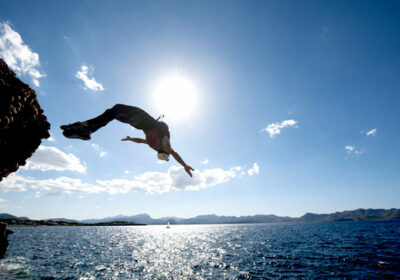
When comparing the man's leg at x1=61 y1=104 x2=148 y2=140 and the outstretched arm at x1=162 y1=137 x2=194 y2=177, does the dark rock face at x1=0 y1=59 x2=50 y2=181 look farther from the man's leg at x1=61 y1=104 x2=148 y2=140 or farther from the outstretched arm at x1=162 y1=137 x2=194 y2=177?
the outstretched arm at x1=162 y1=137 x2=194 y2=177

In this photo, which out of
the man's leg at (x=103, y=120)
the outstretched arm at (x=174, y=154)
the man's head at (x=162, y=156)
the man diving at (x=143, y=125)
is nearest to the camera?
the man's leg at (x=103, y=120)

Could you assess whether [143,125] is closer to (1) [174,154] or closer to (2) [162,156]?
(2) [162,156]

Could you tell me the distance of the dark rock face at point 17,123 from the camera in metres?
5.51

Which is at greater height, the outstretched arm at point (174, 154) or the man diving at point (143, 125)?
the man diving at point (143, 125)

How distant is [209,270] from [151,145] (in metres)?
25.6

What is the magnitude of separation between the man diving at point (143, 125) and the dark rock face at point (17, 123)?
2104 millimetres

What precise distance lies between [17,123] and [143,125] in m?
4.33

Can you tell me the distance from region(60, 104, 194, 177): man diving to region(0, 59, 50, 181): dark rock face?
2104mm

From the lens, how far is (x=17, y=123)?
6.46 m

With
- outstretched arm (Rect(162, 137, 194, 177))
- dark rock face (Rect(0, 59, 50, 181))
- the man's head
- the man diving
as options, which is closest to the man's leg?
the man diving

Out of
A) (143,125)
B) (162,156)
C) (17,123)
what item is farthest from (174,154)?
(17,123)

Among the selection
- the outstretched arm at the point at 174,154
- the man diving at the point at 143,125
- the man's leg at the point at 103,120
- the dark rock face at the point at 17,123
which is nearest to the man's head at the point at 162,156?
the man diving at the point at 143,125

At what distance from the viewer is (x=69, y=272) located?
82.1 feet

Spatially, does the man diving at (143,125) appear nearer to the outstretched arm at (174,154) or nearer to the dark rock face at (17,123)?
the outstretched arm at (174,154)
